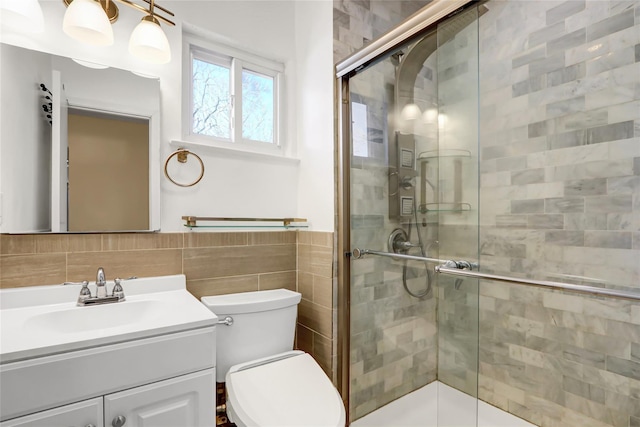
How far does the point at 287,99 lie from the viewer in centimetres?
190

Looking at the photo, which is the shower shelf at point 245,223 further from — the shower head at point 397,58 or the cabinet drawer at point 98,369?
the shower head at point 397,58

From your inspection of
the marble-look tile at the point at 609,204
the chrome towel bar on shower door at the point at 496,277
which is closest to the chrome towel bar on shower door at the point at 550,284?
the chrome towel bar on shower door at the point at 496,277

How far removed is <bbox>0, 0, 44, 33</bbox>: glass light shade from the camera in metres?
1.15

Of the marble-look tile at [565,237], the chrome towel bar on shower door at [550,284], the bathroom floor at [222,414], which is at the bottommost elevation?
the bathroom floor at [222,414]

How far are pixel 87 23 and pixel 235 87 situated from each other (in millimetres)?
693

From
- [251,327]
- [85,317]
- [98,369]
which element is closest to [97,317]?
[85,317]

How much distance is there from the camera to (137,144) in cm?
143

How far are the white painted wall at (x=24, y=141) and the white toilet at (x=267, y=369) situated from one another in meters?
0.74

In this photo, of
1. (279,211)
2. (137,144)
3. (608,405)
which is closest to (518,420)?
(608,405)

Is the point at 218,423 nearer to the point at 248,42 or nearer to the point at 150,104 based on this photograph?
the point at 150,104

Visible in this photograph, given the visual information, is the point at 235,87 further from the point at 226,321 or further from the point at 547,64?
the point at 547,64

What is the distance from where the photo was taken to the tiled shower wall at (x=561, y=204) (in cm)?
132

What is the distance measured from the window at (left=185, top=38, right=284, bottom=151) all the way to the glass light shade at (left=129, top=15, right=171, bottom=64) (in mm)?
245

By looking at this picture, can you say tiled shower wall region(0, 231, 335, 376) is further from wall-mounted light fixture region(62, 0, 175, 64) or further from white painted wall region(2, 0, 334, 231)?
wall-mounted light fixture region(62, 0, 175, 64)
